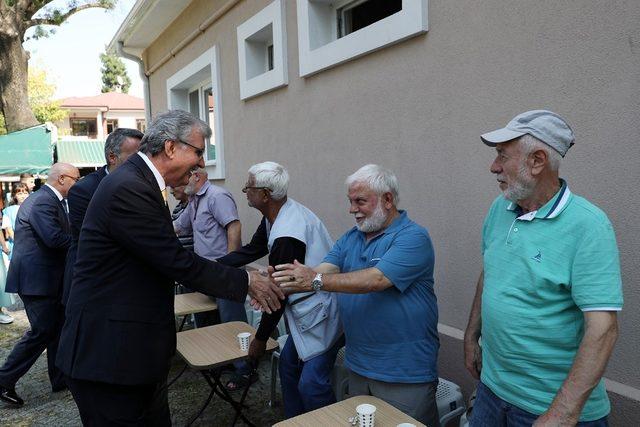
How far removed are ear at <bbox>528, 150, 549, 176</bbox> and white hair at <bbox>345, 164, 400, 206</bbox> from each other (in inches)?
31.1

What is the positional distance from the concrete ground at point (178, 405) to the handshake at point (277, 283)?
1.51 meters

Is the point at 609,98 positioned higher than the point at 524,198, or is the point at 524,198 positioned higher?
the point at 609,98

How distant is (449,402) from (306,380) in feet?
2.73

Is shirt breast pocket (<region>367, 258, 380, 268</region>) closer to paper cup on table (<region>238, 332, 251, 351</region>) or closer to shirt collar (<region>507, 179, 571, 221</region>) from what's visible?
shirt collar (<region>507, 179, 571, 221</region>)

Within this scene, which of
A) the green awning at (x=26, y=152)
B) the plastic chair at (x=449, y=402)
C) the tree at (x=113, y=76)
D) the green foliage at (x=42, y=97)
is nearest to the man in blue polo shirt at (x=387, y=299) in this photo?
the plastic chair at (x=449, y=402)

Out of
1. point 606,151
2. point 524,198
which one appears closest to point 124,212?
point 524,198

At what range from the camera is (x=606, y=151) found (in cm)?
215

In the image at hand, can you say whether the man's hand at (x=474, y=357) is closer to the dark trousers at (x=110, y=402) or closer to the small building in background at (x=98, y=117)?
the dark trousers at (x=110, y=402)

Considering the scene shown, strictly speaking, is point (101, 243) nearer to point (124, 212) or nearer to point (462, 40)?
point (124, 212)

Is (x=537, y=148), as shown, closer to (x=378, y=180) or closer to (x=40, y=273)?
(x=378, y=180)

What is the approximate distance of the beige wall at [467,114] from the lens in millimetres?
2109

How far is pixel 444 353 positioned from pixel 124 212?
2.21 meters

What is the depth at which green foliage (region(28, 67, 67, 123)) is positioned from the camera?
33.9m

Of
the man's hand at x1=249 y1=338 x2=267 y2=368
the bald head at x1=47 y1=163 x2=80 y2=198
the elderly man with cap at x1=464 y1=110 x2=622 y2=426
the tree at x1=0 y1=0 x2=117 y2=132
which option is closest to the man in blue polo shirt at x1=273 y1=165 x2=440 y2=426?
the elderly man with cap at x1=464 y1=110 x2=622 y2=426
